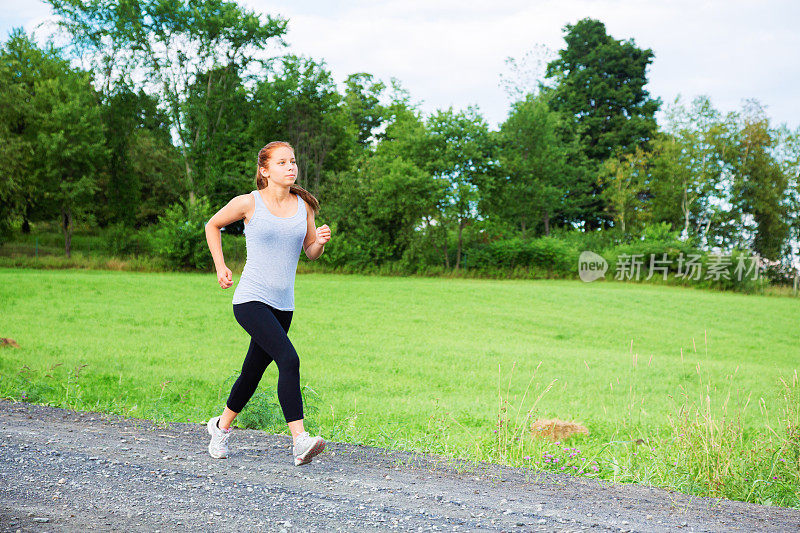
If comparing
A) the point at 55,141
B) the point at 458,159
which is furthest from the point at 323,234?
the point at 55,141

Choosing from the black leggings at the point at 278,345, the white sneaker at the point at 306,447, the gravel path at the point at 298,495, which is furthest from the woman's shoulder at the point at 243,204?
the gravel path at the point at 298,495

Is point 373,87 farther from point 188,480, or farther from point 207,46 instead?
point 188,480

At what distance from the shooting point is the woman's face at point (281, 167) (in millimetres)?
4270

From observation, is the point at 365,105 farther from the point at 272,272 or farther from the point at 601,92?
the point at 272,272

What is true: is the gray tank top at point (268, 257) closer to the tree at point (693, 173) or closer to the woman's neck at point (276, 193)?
the woman's neck at point (276, 193)

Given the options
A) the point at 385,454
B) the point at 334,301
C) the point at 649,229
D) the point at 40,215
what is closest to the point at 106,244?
the point at 40,215

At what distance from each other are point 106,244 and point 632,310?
26055 mm

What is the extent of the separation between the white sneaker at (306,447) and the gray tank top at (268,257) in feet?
2.87

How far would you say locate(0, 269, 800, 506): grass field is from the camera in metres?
5.37

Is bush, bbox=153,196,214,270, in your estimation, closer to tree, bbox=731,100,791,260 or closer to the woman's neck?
the woman's neck

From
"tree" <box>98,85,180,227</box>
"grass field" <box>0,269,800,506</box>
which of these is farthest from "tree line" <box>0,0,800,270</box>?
"grass field" <box>0,269,800,506</box>

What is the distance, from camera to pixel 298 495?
12.5 ft

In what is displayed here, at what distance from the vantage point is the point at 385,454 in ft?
16.1

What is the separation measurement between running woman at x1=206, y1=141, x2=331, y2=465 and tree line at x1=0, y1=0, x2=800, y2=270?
2638cm
